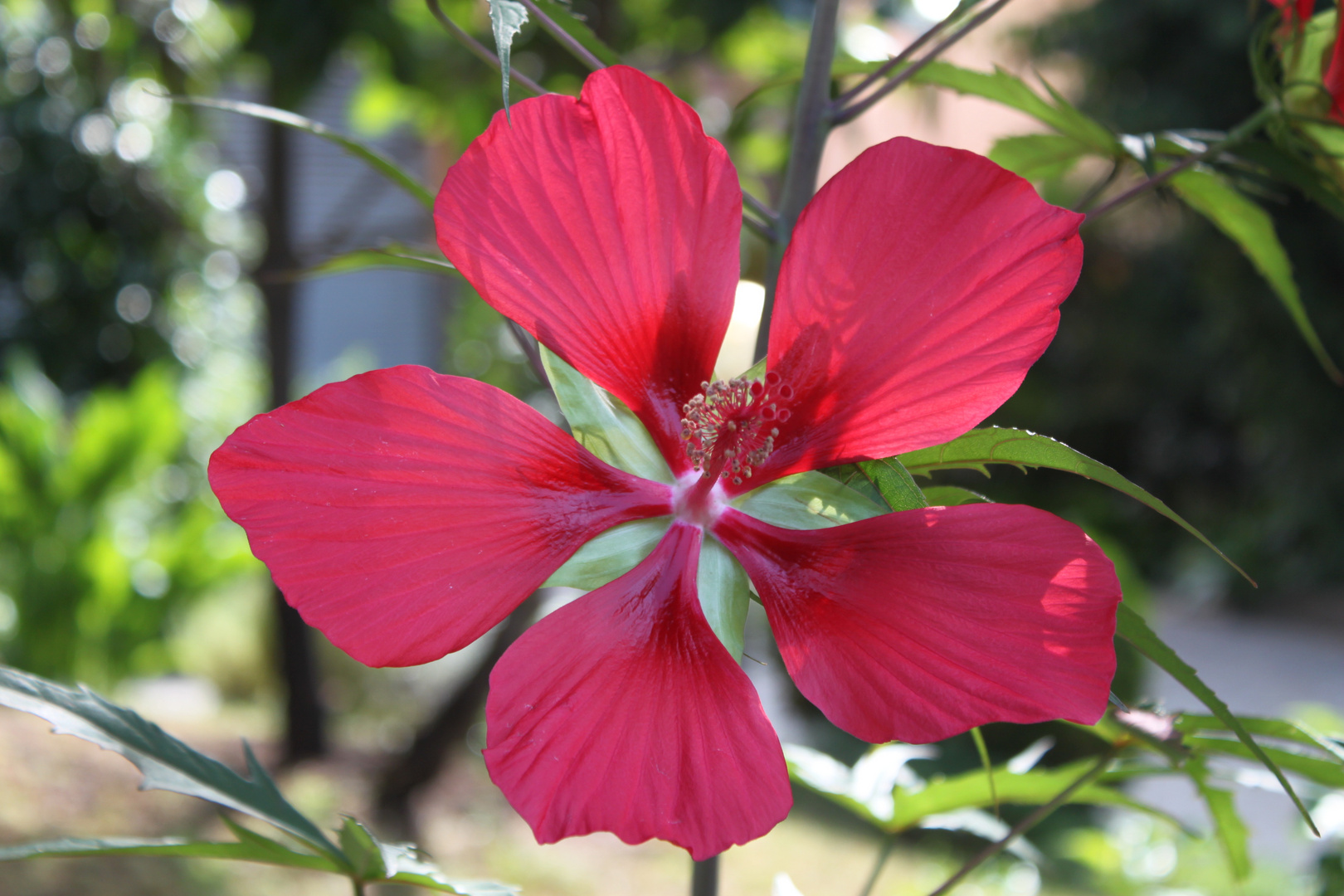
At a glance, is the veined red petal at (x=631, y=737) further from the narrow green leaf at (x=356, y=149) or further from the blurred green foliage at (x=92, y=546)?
the blurred green foliage at (x=92, y=546)

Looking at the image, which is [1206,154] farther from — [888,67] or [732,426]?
[732,426]

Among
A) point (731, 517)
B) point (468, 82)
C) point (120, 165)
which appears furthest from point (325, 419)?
point (120, 165)

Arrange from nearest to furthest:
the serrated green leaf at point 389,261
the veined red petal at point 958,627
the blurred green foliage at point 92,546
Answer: the veined red petal at point 958,627, the serrated green leaf at point 389,261, the blurred green foliage at point 92,546

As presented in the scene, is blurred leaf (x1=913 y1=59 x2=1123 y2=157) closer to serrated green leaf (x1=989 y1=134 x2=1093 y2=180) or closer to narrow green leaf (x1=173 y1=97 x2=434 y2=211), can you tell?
serrated green leaf (x1=989 y1=134 x2=1093 y2=180)

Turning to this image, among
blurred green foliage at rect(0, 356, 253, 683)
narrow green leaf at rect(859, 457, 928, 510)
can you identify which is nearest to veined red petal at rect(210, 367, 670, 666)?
narrow green leaf at rect(859, 457, 928, 510)

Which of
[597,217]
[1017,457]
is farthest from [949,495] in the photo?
[597,217]

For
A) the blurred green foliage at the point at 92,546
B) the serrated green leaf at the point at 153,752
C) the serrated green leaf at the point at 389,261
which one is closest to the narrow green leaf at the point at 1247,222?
the serrated green leaf at the point at 389,261
